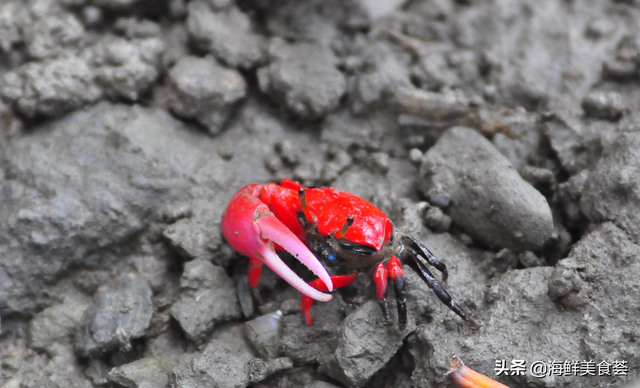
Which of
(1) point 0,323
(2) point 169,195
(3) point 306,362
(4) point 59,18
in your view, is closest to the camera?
(3) point 306,362

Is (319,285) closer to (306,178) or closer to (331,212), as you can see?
(331,212)

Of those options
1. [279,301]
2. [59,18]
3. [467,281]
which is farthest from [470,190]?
[59,18]

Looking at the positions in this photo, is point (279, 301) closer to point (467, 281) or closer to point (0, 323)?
point (467, 281)

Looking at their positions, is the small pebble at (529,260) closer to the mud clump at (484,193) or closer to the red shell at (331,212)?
the mud clump at (484,193)

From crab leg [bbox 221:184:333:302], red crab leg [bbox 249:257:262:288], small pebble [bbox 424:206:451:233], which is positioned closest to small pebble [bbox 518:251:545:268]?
small pebble [bbox 424:206:451:233]

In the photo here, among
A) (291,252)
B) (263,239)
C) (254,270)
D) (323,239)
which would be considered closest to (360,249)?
(323,239)
